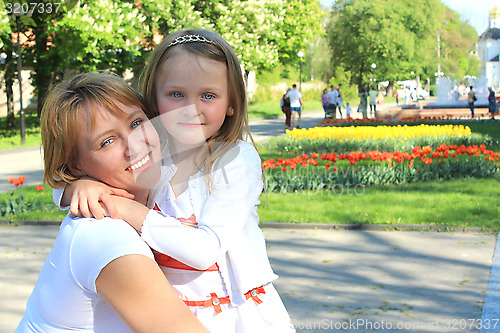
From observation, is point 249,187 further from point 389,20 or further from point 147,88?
point 389,20

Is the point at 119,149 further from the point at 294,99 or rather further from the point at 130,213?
the point at 294,99

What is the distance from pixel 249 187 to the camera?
180cm

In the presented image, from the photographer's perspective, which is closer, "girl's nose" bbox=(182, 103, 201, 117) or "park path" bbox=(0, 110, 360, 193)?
"girl's nose" bbox=(182, 103, 201, 117)

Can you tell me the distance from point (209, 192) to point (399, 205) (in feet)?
21.1

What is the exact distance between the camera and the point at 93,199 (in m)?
1.53

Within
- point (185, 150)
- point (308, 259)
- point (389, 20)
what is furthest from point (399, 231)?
point (389, 20)

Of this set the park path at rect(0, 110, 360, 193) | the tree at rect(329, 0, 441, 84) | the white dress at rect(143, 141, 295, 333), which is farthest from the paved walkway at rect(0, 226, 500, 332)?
the tree at rect(329, 0, 441, 84)

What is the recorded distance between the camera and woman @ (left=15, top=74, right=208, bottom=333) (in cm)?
133

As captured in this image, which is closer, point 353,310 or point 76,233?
point 76,233

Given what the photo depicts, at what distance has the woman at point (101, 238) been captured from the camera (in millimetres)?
1331

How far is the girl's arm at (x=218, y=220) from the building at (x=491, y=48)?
11589 cm

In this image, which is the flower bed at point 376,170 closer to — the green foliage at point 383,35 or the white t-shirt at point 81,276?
the white t-shirt at point 81,276

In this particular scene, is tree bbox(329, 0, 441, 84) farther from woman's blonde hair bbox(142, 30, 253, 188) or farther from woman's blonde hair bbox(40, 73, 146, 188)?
woman's blonde hair bbox(40, 73, 146, 188)

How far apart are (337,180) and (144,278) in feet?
26.2
